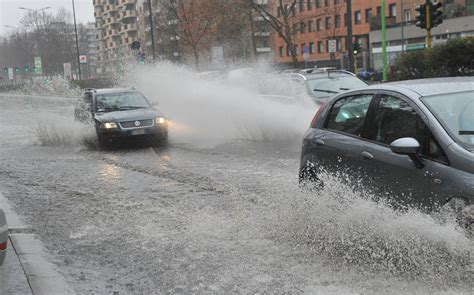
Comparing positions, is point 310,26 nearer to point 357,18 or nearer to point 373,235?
point 357,18

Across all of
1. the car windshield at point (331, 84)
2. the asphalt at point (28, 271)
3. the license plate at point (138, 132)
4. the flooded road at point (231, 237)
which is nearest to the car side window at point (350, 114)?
the flooded road at point (231, 237)

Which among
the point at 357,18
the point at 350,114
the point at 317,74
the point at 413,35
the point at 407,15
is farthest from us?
the point at 357,18

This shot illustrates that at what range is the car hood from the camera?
13.8m

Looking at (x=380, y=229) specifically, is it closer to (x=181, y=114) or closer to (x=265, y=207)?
(x=265, y=207)

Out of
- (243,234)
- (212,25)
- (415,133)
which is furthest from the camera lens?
(212,25)

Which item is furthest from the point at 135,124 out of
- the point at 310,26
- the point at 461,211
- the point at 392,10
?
the point at 310,26

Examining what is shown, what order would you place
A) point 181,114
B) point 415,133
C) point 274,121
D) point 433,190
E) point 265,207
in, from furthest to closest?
point 181,114 → point 274,121 → point 265,207 → point 415,133 → point 433,190

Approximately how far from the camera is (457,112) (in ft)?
15.0

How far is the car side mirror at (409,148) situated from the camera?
171 inches

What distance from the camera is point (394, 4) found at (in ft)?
214

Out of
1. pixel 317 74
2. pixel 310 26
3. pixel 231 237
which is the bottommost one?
pixel 231 237

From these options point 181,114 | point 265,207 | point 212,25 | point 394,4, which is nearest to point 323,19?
point 394,4

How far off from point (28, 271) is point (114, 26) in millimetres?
135769

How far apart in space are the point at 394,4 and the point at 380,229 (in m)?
65.4
